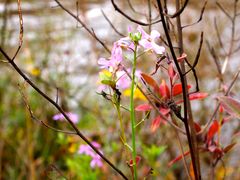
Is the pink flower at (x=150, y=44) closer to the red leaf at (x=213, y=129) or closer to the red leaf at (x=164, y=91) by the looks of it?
the red leaf at (x=164, y=91)

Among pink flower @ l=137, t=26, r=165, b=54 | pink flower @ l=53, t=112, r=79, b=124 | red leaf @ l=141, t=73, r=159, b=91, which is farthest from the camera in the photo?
pink flower @ l=53, t=112, r=79, b=124

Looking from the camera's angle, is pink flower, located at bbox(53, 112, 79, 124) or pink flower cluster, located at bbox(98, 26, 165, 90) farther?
pink flower, located at bbox(53, 112, 79, 124)

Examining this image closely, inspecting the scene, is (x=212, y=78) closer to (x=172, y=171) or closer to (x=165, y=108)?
(x=172, y=171)

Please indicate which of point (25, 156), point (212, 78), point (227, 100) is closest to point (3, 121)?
point (25, 156)

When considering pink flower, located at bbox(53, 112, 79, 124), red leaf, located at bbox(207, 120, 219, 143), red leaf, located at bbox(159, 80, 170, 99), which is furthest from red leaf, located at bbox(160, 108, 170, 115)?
pink flower, located at bbox(53, 112, 79, 124)

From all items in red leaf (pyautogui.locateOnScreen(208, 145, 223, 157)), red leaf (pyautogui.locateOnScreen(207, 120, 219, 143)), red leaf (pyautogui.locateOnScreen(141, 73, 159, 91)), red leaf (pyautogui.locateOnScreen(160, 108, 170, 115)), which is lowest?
red leaf (pyautogui.locateOnScreen(208, 145, 223, 157))

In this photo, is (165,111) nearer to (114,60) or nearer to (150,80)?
(150,80)

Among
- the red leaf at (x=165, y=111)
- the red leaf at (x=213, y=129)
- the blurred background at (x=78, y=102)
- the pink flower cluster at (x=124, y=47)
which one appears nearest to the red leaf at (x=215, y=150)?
the red leaf at (x=213, y=129)

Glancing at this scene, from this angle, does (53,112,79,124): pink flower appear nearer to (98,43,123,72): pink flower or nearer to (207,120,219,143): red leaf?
(207,120,219,143): red leaf

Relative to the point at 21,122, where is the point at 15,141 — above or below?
below

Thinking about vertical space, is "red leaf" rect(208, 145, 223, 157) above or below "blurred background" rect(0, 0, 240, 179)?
below

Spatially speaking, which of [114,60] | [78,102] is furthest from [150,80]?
[78,102]
